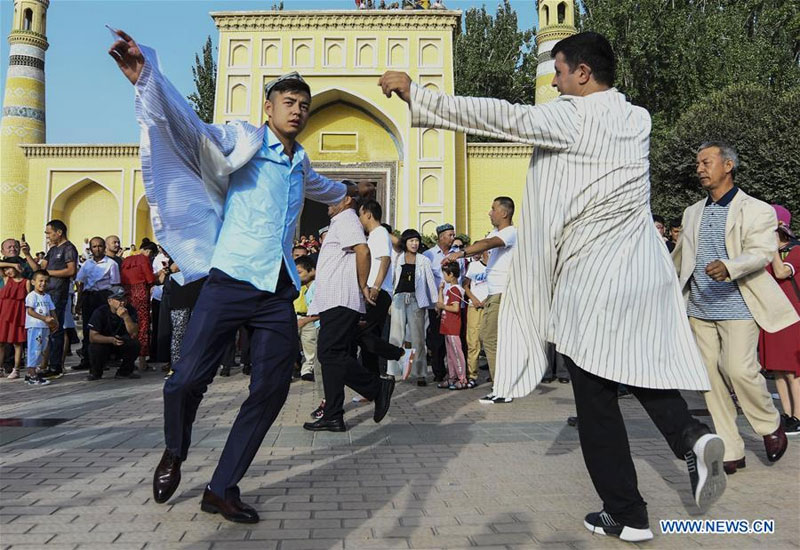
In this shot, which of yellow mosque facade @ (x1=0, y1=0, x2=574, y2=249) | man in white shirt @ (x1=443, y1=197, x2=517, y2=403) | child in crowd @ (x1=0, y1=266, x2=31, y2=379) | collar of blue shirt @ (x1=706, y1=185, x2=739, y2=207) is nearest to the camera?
collar of blue shirt @ (x1=706, y1=185, x2=739, y2=207)

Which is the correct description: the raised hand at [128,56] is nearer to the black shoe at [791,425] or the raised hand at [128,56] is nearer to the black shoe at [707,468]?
the black shoe at [707,468]

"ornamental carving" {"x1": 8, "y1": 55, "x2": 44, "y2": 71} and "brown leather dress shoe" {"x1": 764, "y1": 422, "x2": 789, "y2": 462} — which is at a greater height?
"ornamental carving" {"x1": 8, "y1": 55, "x2": 44, "y2": 71}

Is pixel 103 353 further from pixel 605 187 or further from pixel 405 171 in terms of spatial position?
pixel 405 171

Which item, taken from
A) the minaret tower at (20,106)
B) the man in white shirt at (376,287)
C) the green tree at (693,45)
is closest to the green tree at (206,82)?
the minaret tower at (20,106)

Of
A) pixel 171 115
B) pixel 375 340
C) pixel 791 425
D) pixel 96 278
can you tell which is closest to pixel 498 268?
pixel 375 340

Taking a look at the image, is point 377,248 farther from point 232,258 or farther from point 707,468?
point 707,468

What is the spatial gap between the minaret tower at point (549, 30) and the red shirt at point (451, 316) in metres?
19.2

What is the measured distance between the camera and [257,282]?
3.10m

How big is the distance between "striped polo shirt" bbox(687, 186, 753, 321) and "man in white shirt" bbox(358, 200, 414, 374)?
2728 mm

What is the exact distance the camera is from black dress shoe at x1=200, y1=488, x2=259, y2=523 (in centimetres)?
291

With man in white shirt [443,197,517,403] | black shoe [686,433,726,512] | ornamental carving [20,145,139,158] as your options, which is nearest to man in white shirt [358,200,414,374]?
man in white shirt [443,197,517,403]

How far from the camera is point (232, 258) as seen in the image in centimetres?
311

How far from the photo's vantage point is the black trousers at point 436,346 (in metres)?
8.81

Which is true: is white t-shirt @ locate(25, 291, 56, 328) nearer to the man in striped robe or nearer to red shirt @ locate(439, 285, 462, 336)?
red shirt @ locate(439, 285, 462, 336)
